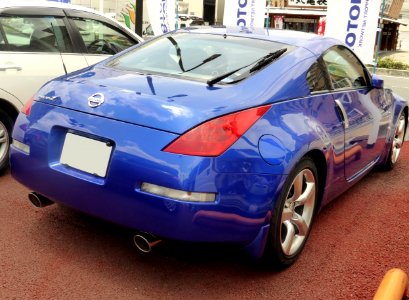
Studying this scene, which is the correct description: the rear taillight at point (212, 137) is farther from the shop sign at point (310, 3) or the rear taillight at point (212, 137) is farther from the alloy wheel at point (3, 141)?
the shop sign at point (310, 3)

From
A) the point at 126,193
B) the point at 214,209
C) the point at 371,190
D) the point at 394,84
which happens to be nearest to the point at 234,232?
the point at 214,209

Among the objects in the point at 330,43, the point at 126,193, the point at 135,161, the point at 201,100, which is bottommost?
the point at 126,193

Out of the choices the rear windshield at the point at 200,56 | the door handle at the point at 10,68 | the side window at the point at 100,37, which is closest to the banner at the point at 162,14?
the side window at the point at 100,37

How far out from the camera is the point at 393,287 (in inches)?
91.6

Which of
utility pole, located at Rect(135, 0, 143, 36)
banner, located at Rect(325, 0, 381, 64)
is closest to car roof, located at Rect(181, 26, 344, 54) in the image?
banner, located at Rect(325, 0, 381, 64)

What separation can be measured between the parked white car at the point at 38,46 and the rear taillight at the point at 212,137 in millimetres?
2553

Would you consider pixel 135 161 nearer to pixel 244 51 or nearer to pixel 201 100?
pixel 201 100

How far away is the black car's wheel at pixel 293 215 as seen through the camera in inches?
105

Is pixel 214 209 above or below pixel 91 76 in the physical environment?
below

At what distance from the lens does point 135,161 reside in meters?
2.39

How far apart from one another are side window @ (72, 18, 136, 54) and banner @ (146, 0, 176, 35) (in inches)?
197

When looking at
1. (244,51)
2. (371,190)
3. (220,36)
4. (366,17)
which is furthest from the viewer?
(366,17)

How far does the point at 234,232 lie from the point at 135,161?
61 centimetres

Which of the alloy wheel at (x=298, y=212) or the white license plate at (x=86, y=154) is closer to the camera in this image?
Answer: the white license plate at (x=86, y=154)
